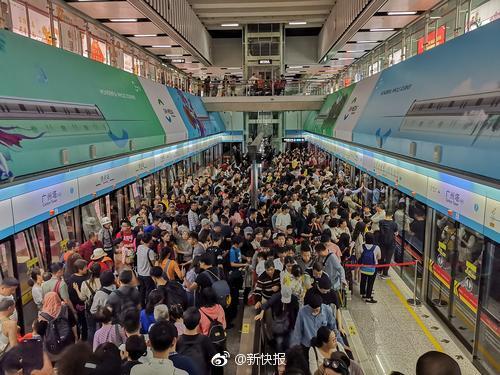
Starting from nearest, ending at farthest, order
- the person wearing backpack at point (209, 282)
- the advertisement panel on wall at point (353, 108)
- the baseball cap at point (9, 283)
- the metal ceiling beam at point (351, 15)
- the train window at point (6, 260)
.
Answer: the baseball cap at point (9, 283) → the person wearing backpack at point (209, 282) → the train window at point (6, 260) → the metal ceiling beam at point (351, 15) → the advertisement panel on wall at point (353, 108)

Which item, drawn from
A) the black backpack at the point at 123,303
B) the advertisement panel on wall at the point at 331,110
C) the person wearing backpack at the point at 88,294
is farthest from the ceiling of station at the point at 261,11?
the black backpack at the point at 123,303

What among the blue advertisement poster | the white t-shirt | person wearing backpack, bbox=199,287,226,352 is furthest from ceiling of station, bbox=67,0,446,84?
person wearing backpack, bbox=199,287,226,352

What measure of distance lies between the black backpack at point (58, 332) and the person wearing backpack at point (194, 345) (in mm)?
1950

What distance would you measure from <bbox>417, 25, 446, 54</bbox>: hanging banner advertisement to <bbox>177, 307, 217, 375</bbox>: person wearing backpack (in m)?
5.93

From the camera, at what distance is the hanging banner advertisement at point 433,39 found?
22.8 ft

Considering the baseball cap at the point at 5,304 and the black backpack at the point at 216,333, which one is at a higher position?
the baseball cap at the point at 5,304

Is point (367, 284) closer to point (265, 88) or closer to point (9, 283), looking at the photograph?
point (9, 283)

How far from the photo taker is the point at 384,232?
8.29 m

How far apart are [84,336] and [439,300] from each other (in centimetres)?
543

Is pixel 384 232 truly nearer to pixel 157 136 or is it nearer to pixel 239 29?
pixel 157 136

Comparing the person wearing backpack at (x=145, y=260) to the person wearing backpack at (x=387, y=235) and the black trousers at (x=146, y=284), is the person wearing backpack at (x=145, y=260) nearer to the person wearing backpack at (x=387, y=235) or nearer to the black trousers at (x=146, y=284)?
the black trousers at (x=146, y=284)

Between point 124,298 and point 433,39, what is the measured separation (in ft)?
21.3

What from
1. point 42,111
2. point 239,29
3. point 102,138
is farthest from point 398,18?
point 239,29

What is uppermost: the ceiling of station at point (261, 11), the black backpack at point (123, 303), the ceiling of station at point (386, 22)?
the ceiling of station at point (261, 11)
